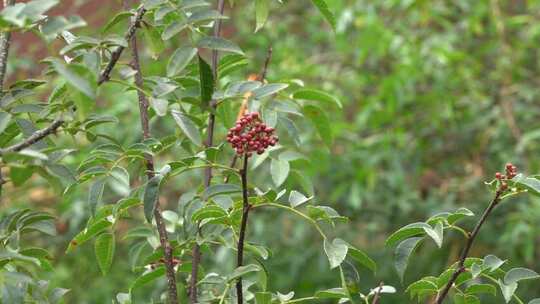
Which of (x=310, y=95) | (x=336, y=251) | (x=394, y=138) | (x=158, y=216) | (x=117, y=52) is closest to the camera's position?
(x=117, y=52)

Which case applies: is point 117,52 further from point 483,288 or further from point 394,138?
point 394,138

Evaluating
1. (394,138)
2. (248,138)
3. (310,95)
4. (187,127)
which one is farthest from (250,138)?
(394,138)

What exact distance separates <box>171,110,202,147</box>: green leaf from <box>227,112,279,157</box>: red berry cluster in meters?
0.06

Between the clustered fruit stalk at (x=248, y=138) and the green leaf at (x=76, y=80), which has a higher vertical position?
the green leaf at (x=76, y=80)

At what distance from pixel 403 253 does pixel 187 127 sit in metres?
0.31

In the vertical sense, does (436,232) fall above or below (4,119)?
below

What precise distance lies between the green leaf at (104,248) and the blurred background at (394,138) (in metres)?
1.68

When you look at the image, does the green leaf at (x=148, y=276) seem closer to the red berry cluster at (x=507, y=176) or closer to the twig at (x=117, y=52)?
the twig at (x=117, y=52)

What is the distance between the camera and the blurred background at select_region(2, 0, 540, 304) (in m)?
3.10

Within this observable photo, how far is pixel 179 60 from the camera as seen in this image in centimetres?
108

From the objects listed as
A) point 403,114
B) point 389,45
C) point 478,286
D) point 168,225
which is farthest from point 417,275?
point 478,286

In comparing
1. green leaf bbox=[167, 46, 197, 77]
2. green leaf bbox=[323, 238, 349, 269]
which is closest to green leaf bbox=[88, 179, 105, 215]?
green leaf bbox=[167, 46, 197, 77]

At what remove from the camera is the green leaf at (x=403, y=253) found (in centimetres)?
115

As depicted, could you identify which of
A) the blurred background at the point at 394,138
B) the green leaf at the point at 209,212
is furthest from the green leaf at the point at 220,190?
the blurred background at the point at 394,138
